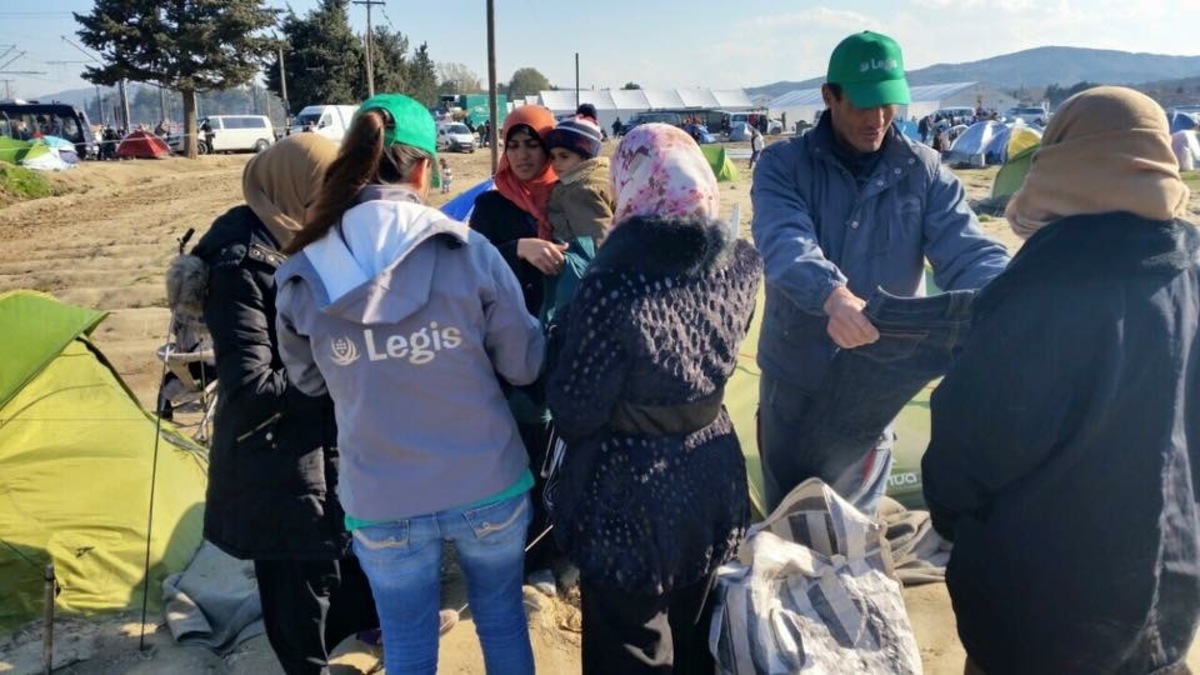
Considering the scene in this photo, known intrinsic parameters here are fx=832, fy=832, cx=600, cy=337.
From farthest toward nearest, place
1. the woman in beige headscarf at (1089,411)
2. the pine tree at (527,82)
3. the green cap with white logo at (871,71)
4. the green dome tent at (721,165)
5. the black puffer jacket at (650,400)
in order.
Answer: the pine tree at (527,82)
the green dome tent at (721,165)
the green cap with white logo at (871,71)
the black puffer jacket at (650,400)
the woman in beige headscarf at (1089,411)

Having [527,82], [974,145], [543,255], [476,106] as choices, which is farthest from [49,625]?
[527,82]

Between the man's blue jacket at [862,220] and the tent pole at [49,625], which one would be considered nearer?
the man's blue jacket at [862,220]

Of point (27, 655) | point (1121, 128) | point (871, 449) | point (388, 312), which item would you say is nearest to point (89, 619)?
point (27, 655)

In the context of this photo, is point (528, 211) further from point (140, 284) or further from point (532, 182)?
point (140, 284)

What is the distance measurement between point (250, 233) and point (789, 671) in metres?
1.70

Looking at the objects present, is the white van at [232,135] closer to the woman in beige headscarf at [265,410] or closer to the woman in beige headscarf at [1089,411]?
the woman in beige headscarf at [265,410]

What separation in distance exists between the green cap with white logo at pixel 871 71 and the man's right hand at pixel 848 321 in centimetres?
62

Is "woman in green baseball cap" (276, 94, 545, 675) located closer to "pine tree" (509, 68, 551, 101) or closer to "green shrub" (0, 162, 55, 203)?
"green shrub" (0, 162, 55, 203)

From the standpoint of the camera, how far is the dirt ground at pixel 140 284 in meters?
2.73

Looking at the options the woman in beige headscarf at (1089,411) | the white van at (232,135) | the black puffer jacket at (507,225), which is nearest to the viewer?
the woman in beige headscarf at (1089,411)

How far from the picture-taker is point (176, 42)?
28.2 m

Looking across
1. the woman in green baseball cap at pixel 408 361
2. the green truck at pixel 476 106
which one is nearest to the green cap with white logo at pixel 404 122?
the woman in green baseball cap at pixel 408 361

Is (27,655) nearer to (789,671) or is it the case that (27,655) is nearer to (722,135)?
(789,671)

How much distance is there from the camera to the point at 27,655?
2742 mm
